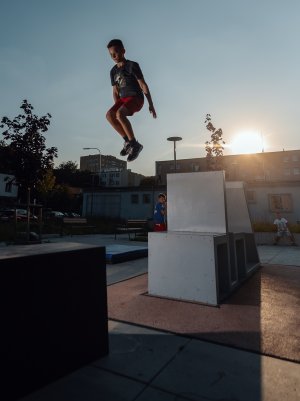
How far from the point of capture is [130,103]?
420 centimetres


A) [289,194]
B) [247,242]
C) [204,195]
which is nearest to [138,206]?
[289,194]

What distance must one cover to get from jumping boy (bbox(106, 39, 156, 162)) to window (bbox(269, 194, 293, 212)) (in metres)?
23.2

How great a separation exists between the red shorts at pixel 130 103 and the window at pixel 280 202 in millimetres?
23248

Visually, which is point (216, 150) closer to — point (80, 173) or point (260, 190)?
point (260, 190)

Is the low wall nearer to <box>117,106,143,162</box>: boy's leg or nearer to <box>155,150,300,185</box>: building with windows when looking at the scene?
<box>117,106,143,162</box>: boy's leg

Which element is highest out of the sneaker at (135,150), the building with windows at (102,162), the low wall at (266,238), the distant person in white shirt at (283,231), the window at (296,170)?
the building with windows at (102,162)

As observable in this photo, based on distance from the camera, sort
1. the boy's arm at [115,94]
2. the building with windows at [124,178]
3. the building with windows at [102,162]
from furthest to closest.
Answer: the building with windows at [102,162], the building with windows at [124,178], the boy's arm at [115,94]

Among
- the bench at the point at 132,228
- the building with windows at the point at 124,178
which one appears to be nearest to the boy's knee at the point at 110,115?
the bench at the point at 132,228

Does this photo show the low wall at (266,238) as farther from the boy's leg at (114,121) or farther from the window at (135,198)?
the window at (135,198)

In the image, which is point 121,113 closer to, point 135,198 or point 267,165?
point 135,198

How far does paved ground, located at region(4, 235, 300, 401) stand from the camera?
7.18 ft

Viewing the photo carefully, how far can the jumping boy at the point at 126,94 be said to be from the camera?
4.18 meters

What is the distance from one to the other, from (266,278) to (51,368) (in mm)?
5659

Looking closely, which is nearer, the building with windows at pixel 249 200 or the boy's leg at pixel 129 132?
the boy's leg at pixel 129 132
